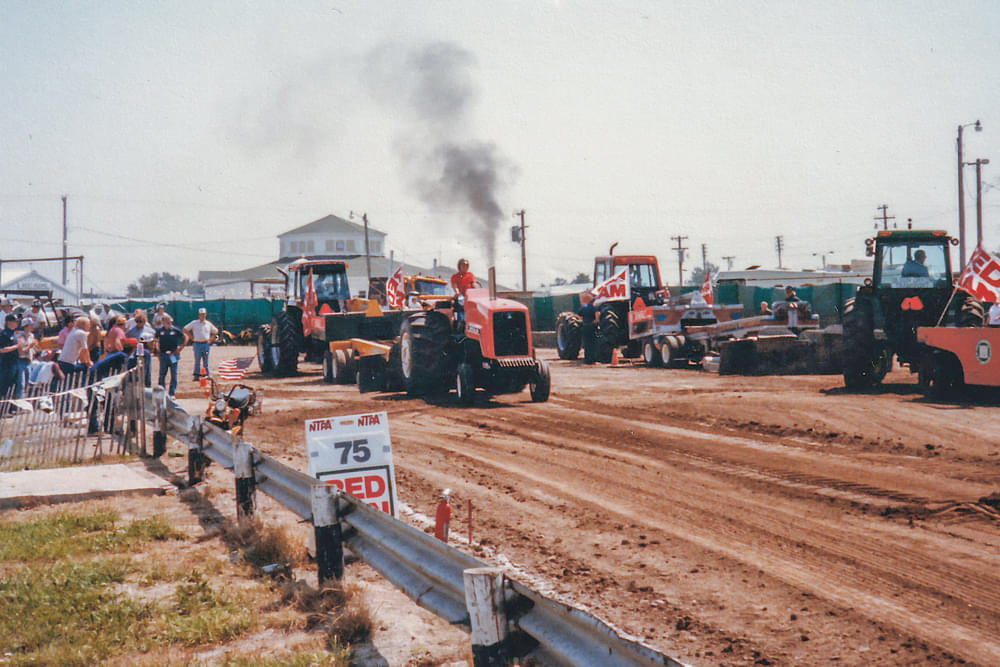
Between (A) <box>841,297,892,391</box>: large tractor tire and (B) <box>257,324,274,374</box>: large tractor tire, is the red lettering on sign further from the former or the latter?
(B) <box>257,324,274,374</box>: large tractor tire

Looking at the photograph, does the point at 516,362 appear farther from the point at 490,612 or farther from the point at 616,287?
the point at 490,612

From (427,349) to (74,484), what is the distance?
7.17m

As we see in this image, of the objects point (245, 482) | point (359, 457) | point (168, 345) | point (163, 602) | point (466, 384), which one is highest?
point (168, 345)

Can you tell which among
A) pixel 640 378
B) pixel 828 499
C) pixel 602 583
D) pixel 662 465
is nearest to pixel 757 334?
pixel 640 378

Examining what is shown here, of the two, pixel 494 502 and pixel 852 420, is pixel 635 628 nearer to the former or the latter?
pixel 494 502

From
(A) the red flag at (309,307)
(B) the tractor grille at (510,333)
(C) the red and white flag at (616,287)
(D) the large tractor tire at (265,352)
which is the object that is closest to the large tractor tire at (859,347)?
(B) the tractor grille at (510,333)

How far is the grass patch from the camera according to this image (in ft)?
22.1

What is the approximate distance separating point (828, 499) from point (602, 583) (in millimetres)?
2917

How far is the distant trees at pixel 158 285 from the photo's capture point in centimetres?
12216

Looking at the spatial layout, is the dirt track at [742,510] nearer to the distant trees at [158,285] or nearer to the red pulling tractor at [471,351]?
the red pulling tractor at [471,351]

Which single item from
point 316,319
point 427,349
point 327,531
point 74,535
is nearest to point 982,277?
point 427,349

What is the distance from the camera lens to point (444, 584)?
3.89m

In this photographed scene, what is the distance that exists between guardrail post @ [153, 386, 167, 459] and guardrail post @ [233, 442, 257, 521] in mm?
3859

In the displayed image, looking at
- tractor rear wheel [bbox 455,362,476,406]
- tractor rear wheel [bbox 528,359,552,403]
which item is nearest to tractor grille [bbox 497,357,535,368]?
tractor rear wheel [bbox 528,359,552,403]
